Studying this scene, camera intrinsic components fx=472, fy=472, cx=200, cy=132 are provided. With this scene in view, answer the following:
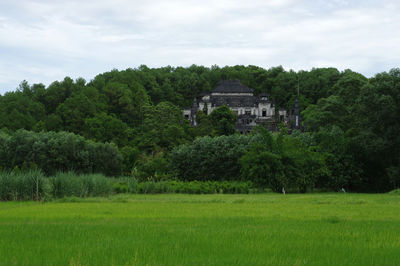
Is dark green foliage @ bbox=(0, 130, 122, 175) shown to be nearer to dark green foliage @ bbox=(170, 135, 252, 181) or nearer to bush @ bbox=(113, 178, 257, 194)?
dark green foliage @ bbox=(170, 135, 252, 181)

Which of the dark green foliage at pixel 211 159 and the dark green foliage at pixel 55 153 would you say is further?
the dark green foliage at pixel 55 153

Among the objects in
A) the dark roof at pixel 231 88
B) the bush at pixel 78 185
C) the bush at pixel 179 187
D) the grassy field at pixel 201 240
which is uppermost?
the dark roof at pixel 231 88

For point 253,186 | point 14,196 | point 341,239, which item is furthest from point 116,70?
point 341,239

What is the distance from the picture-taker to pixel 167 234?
33.3 feet

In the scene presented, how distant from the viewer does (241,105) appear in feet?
235

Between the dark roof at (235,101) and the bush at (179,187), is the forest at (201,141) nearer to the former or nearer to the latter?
the bush at (179,187)

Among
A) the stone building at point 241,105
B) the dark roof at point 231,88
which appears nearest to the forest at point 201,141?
the stone building at point 241,105

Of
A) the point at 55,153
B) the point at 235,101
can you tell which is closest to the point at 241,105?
the point at 235,101

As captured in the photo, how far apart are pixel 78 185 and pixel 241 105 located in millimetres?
48611

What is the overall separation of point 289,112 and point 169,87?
66.0ft

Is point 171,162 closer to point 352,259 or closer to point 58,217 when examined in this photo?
point 58,217

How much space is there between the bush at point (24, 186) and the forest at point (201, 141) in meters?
8.71

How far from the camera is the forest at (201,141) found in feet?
109

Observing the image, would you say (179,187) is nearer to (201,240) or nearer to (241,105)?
(201,240)
